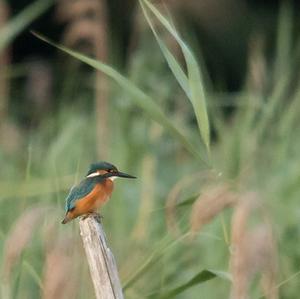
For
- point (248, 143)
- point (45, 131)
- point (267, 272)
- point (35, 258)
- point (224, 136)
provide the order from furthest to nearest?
point (45, 131) → point (224, 136) → point (248, 143) → point (35, 258) → point (267, 272)

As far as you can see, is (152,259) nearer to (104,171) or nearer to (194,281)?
(194,281)

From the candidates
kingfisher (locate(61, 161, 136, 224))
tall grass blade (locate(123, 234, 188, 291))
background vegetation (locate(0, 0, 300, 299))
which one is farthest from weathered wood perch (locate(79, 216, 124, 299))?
tall grass blade (locate(123, 234, 188, 291))

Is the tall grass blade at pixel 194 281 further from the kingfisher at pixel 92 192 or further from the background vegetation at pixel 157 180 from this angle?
the kingfisher at pixel 92 192

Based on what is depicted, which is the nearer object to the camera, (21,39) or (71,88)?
(71,88)

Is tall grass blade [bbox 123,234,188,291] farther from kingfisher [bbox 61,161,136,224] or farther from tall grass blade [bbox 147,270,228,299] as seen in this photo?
kingfisher [bbox 61,161,136,224]

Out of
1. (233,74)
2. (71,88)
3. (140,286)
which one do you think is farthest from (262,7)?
(140,286)

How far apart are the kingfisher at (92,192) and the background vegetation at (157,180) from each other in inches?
2.1

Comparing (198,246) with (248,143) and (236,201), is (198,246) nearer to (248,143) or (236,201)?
(248,143)

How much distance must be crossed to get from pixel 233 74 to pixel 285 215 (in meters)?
6.59

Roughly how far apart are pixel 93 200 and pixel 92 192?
15 millimetres

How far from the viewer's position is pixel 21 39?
1172 centimetres

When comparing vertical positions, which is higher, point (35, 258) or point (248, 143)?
point (248, 143)

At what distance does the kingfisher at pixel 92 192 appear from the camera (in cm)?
279

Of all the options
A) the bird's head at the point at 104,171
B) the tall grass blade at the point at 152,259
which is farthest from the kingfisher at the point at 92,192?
the tall grass blade at the point at 152,259
